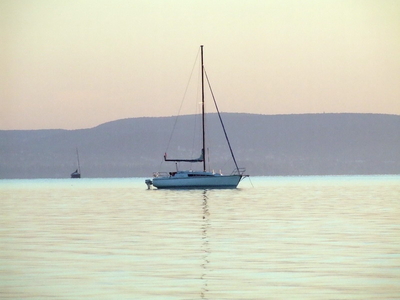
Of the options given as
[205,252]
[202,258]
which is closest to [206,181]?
[205,252]

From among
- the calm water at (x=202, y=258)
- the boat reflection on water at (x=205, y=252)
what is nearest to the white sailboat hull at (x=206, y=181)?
the boat reflection on water at (x=205, y=252)

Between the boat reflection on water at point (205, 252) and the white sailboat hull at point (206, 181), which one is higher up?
the white sailboat hull at point (206, 181)

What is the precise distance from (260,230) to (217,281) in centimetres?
1622

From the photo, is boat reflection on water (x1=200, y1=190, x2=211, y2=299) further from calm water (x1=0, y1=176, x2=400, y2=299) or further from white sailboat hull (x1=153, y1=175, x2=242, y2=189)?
white sailboat hull (x1=153, y1=175, x2=242, y2=189)

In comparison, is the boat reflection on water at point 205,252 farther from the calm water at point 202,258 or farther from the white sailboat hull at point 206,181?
the white sailboat hull at point 206,181

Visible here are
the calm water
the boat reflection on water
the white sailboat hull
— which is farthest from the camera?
the white sailboat hull

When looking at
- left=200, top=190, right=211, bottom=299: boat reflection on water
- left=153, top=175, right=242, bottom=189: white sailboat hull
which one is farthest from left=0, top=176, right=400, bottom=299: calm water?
left=153, top=175, right=242, bottom=189: white sailboat hull

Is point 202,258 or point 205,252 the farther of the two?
point 205,252

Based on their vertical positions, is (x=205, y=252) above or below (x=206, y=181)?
below

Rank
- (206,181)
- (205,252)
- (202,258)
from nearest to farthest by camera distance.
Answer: (202,258), (205,252), (206,181)

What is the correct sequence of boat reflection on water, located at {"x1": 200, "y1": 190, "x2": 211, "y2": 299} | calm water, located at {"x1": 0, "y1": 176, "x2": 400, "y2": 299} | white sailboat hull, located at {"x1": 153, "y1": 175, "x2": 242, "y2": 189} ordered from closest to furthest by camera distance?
1. calm water, located at {"x1": 0, "y1": 176, "x2": 400, "y2": 299}
2. boat reflection on water, located at {"x1": 200, "y1": 190, "x2": 211, "y2": 299}
3. white sailboat hull, located at {"x1": 153, "y1": 175, "x2": 242, "y2": 189}

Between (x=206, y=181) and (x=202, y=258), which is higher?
(x=206, y=181)

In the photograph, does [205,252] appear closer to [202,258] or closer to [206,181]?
[202,258]

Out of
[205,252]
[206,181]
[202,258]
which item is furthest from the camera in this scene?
[206,181]
